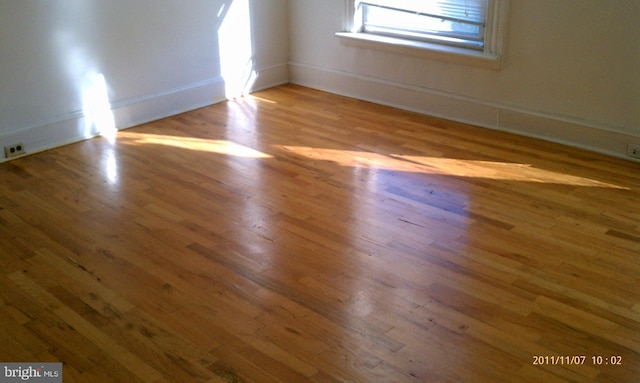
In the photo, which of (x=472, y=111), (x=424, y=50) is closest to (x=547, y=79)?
(x=472, y=111)

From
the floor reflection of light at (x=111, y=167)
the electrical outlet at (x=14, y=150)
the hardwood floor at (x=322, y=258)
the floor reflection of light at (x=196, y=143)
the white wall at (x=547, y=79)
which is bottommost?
the hardwood floor at (x=322, y=258)

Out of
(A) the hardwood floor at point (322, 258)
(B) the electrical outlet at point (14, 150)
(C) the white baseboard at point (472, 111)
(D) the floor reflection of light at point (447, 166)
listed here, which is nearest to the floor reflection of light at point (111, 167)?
(A) the hardwood floor at point (322, 258)

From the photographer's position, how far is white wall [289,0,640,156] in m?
4.27

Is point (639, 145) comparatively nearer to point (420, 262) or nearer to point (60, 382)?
point (420, 262)

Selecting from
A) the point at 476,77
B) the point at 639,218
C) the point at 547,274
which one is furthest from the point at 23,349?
the point at 476,77

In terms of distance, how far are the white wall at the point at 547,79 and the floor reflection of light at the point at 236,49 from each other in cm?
79

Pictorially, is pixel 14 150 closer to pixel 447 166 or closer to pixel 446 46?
pixel 447 166

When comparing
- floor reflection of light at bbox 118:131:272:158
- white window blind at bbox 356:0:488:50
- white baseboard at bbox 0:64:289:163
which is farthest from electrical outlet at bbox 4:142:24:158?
white window blind at bbox 356:0:488:50

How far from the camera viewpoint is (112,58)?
4.86 meters

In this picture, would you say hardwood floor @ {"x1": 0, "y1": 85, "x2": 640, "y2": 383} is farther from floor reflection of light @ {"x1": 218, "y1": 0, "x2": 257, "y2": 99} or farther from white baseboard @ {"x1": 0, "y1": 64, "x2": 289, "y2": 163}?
floor reflection of light @ {"x1": 218, "y1": 0, "x2": 257, "y2": 99}

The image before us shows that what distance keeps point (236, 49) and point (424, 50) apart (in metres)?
1.59

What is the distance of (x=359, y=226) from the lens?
3.55 metres

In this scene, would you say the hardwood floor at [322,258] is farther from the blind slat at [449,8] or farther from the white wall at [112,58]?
the blind slat at [449,8]

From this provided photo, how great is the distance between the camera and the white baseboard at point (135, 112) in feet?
14.9
